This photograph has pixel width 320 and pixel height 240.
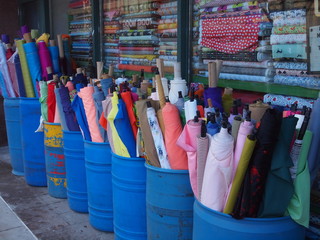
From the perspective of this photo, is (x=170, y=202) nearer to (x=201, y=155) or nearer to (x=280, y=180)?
(x=201, y=155)

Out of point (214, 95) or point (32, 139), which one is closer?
point (214, 95)

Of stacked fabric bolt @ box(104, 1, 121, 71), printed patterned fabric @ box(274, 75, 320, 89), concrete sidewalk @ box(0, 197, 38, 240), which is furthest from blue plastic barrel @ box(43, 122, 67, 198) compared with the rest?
printed patterned fabric @ box(274, 75, 320, 89)

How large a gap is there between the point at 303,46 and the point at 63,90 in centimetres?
200

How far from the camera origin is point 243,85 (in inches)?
132

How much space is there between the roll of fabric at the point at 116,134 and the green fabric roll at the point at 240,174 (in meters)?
1.06

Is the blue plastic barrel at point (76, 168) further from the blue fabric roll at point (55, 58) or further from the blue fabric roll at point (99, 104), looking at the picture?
the blue fabric roll at point (55, 58)

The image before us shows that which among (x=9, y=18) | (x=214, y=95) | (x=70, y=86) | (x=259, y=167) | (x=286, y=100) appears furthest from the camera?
(x=9, y=18)

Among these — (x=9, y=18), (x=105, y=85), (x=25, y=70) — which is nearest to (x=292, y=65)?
(x=105, y=85)

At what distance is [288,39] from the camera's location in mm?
2877

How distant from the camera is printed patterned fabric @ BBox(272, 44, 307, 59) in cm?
280

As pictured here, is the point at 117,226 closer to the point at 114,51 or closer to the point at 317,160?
the point at 317,160

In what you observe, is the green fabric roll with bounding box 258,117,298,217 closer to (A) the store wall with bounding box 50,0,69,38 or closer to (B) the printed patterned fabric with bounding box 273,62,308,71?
(B) the printed patterned fabric with bounding box 273,62,308,71

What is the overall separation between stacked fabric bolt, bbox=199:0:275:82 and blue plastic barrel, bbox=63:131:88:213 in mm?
1369

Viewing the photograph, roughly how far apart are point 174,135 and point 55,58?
8.83 ft
